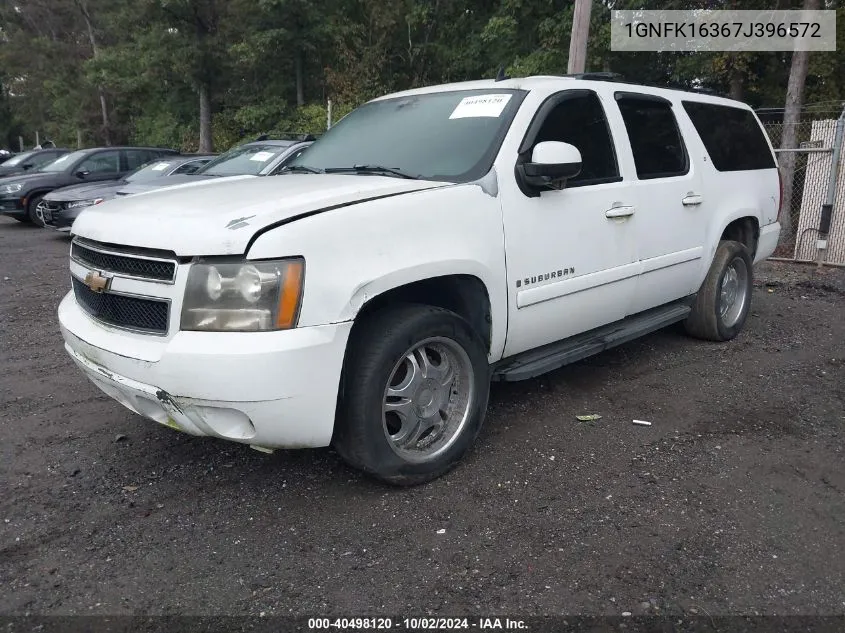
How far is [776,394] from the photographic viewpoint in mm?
4445

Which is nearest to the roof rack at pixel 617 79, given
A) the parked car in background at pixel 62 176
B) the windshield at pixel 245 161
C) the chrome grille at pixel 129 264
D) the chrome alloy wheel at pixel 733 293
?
the chrome alloy wheel at pixel 733 293

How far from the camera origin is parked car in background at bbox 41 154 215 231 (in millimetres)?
10344

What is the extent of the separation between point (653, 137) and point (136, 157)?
12.0m

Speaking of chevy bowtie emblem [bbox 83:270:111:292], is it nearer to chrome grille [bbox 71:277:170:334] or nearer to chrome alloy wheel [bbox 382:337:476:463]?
chrome grille [bbox 71:277:170:334]

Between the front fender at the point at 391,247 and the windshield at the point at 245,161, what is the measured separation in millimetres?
5998

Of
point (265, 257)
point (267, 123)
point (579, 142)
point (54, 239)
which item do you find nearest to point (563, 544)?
point (265, 257)

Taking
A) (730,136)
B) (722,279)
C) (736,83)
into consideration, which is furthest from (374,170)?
(736,83)

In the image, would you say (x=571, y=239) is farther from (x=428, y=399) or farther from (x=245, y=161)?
(x=245, y=161)

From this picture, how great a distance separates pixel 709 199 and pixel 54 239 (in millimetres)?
10806

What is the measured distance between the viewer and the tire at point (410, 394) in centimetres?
288

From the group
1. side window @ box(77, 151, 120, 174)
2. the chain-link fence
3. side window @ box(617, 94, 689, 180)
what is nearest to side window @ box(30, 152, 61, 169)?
side window @ box(77, 151, 120, 174)

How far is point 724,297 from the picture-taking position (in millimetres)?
5539

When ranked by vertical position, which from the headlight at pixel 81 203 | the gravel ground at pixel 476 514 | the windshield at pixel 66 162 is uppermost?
the windshield at pixel 66 162

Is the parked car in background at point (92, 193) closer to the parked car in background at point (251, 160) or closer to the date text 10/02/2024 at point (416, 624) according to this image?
the parked car in background at point (251, 160)
